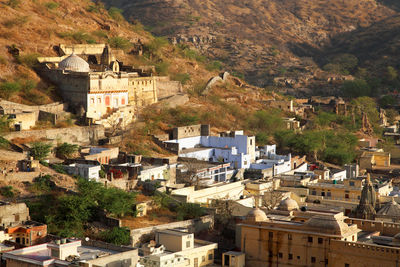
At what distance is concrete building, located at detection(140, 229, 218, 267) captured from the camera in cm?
2980

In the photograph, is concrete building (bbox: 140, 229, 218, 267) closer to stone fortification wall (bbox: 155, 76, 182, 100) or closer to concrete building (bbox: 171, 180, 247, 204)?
concrete building (bbox: 171, 180, 247, 204)

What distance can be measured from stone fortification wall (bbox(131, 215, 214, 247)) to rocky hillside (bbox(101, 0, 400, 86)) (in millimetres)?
60372

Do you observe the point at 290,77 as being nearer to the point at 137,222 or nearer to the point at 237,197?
the point at 237,197

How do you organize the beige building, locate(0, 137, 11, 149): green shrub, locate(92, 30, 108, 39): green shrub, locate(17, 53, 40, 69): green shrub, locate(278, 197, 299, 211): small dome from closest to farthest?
the beige building, locate(278, 197, 299, 211): small dome, locate(0, 137, 11, 149): green shrub, locate(17, 53, 40, 69): green shrub, locate(92, 30, 108, 39): green shrub

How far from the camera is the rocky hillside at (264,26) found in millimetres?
100625

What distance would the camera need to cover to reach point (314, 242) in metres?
31.0

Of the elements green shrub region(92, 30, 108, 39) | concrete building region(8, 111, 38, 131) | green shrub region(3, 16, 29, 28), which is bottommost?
concrete building region(8, 111, 38, 131)

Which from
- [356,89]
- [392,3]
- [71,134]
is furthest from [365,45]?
[71,134]

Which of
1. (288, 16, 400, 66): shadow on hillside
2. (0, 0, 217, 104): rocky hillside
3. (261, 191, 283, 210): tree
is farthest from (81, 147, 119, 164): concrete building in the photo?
(288, 16, 400, 66): shadow on hillside

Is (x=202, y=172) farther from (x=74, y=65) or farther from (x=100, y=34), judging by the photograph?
(x=100, y=34)

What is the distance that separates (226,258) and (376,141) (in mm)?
34731

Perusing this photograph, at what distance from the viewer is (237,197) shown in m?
41.2

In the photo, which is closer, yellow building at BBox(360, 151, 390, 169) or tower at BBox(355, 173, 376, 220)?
tower at BBox(355, 173, 376, 220)

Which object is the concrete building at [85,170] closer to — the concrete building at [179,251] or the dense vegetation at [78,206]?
the dense vegetation at [78,206]
